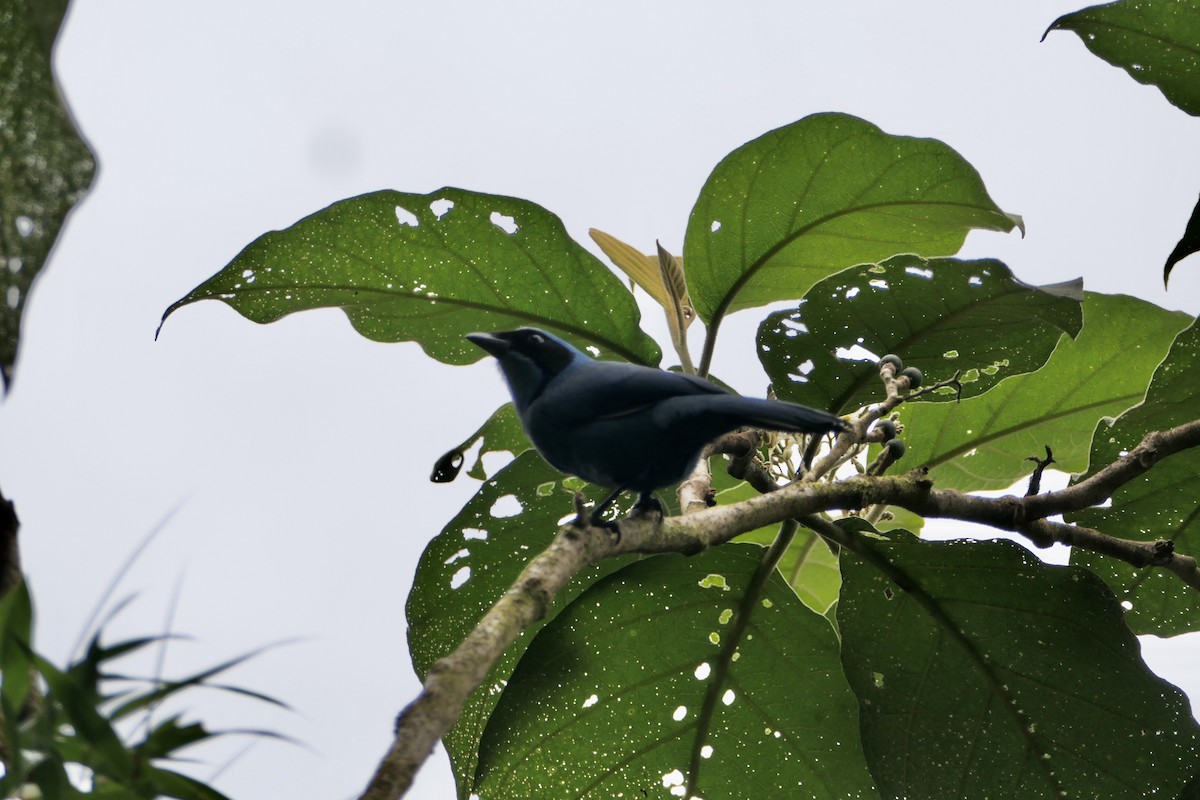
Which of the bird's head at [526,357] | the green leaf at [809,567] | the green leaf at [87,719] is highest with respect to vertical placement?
the bird's head at [526,357]

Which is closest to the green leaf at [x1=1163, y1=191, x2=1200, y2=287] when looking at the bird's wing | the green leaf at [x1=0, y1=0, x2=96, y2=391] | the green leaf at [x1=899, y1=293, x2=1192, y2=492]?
the green leaf at [x1=899, y1=293, x2=1192, y2=492]

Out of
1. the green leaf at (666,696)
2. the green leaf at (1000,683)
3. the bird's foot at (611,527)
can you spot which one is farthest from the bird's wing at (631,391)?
the green leaf at (1000,683)

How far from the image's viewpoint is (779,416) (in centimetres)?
158

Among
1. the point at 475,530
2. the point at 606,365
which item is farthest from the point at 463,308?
the point at 606,365

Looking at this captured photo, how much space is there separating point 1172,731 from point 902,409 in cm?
84

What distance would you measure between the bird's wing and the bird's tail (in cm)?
11

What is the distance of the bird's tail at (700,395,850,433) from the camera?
1.56m

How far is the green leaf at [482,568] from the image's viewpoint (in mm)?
2406

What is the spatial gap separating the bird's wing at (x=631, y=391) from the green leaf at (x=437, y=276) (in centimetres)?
64

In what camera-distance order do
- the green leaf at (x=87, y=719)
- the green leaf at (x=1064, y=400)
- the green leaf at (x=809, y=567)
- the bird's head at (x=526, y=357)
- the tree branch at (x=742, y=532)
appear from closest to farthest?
1. the green leaf at (x=87, y=719)
2. the tree branch at (x=742, y=532)
3. the bird's head at (x=526, y=357)
4. the green leaf at (x=1064, y=400)
5. the green leaf at (x=809, y=567)

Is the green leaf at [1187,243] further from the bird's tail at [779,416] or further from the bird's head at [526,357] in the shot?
the bird's head at [526,357]

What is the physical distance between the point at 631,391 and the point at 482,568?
0.79m

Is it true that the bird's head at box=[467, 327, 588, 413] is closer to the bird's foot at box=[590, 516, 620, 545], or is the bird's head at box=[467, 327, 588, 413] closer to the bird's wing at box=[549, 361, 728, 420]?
the bird's wing at box=[549, 361, 728, 420]

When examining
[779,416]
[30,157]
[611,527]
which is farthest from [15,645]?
[779,416]
